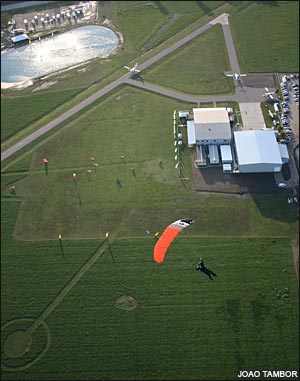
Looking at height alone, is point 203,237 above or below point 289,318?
above

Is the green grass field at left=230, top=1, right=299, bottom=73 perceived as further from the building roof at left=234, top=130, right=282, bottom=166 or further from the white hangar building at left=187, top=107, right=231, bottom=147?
the building roof at left=234, top=130, right=282, bottom=166

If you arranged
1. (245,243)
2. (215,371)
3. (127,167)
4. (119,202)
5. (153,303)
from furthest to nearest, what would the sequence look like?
(127,167)
(119,202)
(245,243)
(153,303)
(215,371)

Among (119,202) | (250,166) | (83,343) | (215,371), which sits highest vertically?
(250,166)

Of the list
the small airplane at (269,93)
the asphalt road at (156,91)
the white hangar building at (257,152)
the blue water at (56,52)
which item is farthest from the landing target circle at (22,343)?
the small airplane at (269,93)

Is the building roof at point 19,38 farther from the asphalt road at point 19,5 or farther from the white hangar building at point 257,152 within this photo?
the white hangar building at point 257,152

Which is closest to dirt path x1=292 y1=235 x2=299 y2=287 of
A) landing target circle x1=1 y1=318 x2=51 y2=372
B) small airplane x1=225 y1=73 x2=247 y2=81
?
landing target circle x1=1 y1=318 x2=51 y2=372

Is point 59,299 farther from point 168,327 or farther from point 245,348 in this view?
point 245,348

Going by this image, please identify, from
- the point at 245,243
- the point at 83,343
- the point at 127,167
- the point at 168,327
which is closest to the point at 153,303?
the point at 168,327
